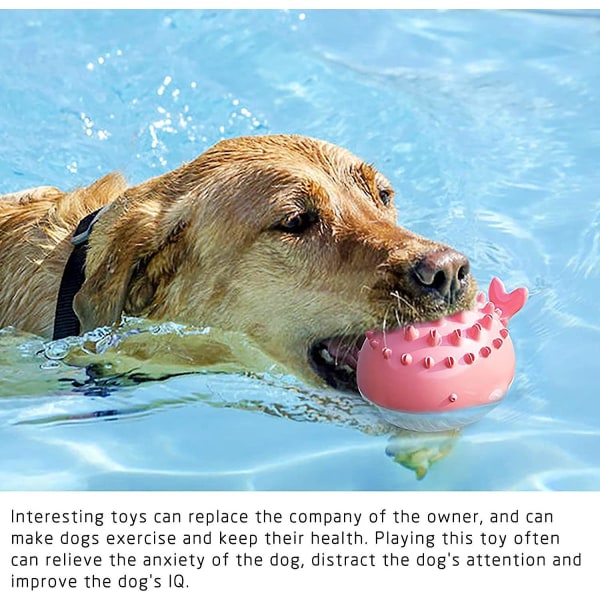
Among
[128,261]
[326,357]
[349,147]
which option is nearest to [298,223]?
[326,357]

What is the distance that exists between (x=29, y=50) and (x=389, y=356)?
654 centimetres

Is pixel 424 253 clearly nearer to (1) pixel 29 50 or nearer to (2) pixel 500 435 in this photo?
(2) pixel 500 435

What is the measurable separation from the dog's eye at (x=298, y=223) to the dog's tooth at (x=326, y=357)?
1.68 feet

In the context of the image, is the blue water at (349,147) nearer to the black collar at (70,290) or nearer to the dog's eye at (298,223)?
the black collar at (70,290)

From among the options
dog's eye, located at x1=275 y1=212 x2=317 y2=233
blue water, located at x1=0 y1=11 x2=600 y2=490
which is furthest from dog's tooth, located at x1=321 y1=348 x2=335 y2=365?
dog's eye, located at x1=275 y1=212 x2=317 y2=233

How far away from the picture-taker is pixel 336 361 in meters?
4.60

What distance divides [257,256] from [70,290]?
0.83 metres

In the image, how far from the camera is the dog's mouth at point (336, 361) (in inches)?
179

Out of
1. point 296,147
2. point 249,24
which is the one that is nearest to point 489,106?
point 249,24

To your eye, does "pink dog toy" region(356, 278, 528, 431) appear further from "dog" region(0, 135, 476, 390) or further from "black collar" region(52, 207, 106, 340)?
"black collar" region(52, 207, 106, 340)

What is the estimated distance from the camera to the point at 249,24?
10086 mm

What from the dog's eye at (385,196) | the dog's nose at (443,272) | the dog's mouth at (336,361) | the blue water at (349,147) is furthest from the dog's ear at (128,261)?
the dog's nose at (443,272)

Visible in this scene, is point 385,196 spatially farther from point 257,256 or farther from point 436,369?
point 436,369

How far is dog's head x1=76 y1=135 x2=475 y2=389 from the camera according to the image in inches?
179
